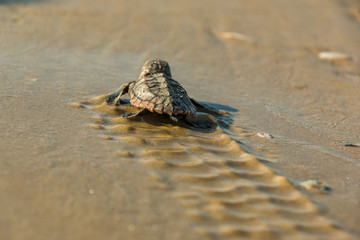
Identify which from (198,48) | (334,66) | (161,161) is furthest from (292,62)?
(161,161)

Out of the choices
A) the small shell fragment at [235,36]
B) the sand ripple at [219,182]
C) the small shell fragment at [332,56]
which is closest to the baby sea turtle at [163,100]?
the sand ripple at [219,182]

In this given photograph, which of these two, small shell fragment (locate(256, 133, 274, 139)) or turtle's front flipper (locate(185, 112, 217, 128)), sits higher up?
turtle's front flipper (locate(185, 112, 217, 128))

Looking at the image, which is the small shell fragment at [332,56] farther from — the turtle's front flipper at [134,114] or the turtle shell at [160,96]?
the turtle's front flipper at [134,114]

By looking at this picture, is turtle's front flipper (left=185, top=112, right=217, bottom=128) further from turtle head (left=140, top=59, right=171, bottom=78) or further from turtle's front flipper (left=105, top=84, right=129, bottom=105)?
turtle head (left=140, top=59, right=171, bottom=78)

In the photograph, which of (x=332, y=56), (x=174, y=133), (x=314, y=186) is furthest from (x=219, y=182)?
(x=332, y=56)

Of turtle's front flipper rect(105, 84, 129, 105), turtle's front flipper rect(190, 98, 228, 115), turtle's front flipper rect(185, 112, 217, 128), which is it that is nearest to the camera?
turtle's front flipper rect(185, 112, 217, 128)

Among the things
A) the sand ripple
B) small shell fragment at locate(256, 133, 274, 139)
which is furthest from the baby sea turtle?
small shell fragment at locate(256, 133, 274, 139)
